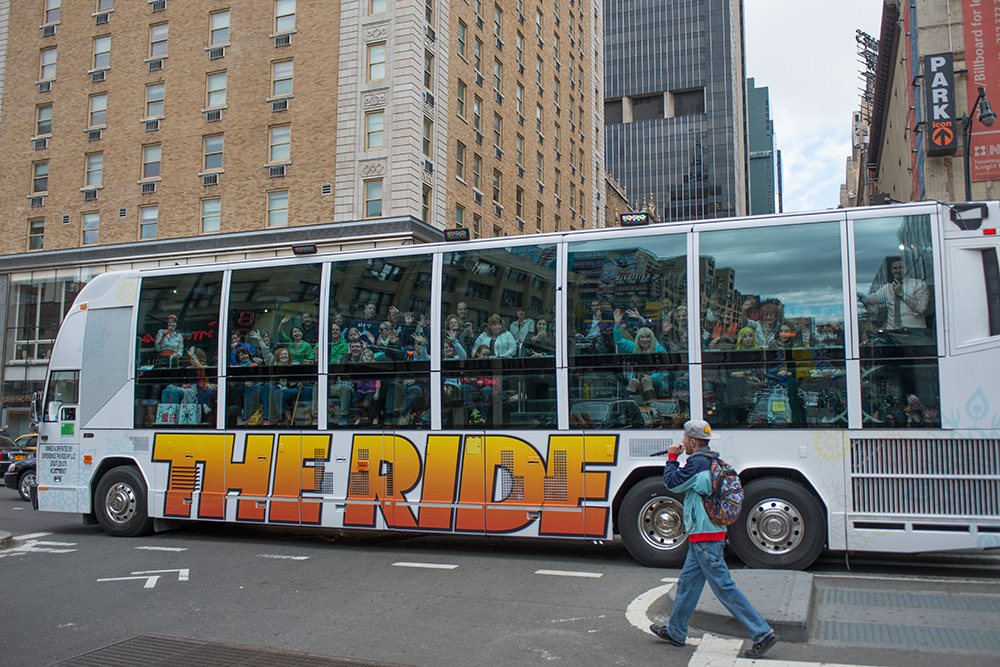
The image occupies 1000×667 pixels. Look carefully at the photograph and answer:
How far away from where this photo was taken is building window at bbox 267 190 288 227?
33.6 m

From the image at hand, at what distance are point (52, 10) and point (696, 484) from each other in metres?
44.9

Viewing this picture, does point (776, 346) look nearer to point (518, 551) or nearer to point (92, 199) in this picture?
point (518, 551)

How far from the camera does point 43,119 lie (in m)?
39.4

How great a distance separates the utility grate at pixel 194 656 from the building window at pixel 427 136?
2874 cm

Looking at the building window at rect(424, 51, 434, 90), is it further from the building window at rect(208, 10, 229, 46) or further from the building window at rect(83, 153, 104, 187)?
the building window at rect(83, 153, 104, 187)

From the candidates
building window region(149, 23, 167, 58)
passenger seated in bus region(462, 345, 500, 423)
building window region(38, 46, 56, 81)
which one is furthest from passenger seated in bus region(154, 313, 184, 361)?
building window region(38, 46, 56, 81)

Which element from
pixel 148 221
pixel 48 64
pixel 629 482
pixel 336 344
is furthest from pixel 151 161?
pixel 629 482

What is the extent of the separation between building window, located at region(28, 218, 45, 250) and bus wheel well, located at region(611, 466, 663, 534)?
125 feet

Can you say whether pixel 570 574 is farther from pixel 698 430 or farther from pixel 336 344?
pixel 336 344

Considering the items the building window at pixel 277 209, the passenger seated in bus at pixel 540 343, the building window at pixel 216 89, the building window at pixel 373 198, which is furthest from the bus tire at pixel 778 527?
the building window at pixel 216 89

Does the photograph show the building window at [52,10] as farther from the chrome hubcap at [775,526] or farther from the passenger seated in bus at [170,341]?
the chrome hubcap at [775,526]

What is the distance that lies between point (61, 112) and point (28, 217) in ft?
17.7

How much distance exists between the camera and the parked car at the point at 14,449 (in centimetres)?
2245

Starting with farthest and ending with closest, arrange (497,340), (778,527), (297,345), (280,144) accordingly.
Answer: (280,144) → (297,345) → (497,340) → (778,527)
